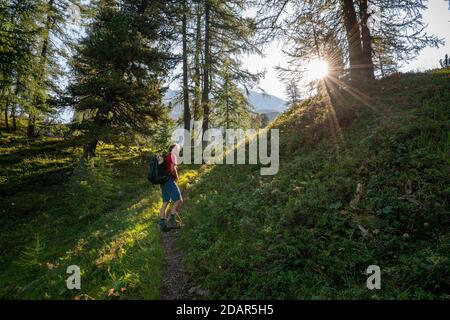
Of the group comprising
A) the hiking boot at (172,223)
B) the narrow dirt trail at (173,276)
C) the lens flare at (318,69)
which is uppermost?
the lens flare at (318,69)

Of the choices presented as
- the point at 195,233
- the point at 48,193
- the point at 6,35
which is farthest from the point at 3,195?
the point at 195,233

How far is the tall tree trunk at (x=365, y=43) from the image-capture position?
43.8 feet

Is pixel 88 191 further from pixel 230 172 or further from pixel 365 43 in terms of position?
pixel 365 43

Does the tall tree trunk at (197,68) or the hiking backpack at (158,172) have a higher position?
the tall tree trunk at (197,68)

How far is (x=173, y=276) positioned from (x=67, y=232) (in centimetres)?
828

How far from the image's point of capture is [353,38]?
13.6 m

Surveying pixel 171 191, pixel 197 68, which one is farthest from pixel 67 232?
pixel 197 68

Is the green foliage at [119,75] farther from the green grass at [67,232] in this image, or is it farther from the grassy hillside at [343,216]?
the grassy hillside at [343,216]

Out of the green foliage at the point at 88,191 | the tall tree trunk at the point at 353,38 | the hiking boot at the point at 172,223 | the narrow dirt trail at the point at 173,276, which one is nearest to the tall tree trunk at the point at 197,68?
the green foliage at the point at 88,191

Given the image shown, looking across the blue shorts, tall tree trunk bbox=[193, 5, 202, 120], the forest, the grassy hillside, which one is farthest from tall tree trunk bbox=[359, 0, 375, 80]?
tall tree trunk bbox=[193, 5, 202, 120]

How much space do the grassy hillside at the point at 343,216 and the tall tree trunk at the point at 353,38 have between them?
2888 millimetres

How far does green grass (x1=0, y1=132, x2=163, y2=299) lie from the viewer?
7.09 metres

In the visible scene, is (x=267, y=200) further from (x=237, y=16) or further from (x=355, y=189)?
(x=237, y=16)

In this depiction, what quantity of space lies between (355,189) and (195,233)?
4.29 meters
